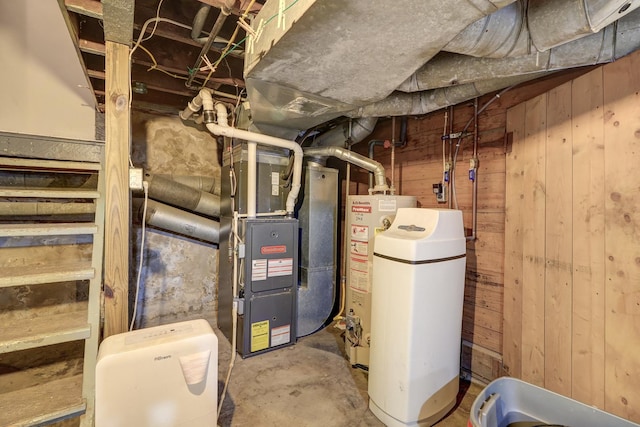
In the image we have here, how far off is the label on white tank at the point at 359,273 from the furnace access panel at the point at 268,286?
22.2 inches

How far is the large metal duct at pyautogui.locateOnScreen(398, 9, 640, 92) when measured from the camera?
49.9 inches

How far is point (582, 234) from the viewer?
4.85 feet

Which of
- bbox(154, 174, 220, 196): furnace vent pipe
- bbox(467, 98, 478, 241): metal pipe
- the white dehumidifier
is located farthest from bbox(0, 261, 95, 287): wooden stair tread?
bbox(467, 98, 478, 241): metal pipe

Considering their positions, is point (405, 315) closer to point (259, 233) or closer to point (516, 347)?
point (516, 347)

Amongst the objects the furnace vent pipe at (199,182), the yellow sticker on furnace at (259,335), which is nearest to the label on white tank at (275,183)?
the furnace vent pipe at (199,182)

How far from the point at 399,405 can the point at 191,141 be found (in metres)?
3.15

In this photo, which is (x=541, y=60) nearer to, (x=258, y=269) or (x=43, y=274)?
(x=258, y=269)

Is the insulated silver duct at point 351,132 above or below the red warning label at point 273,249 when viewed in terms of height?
above

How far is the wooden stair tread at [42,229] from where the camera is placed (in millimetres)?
1380

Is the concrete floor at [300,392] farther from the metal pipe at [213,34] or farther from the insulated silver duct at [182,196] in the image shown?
the metal pipe at [213,34]

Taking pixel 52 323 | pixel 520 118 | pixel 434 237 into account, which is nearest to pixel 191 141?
pixel 52 323

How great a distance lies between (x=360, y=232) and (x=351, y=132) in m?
1.07

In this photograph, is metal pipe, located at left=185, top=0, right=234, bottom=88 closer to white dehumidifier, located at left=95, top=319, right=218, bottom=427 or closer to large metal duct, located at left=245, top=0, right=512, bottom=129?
large metal duct, located at left=245, top=0, right=512, bottom=129

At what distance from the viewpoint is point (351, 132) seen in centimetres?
278
